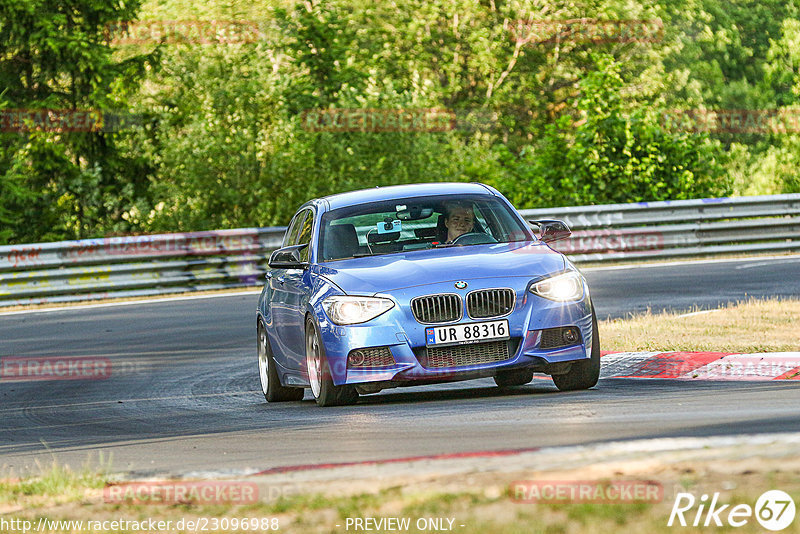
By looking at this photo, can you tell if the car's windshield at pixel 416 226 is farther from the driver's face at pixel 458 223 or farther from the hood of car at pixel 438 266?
the hood of car at pixel 438 266

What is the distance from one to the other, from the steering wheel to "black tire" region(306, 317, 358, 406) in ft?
4.33

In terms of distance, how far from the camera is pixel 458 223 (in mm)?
11023

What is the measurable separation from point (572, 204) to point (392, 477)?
78.2 ft

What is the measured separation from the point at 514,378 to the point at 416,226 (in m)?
1.36

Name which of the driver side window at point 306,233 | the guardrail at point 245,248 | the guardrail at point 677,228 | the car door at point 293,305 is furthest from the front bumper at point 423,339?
the guardrail at point 677,228

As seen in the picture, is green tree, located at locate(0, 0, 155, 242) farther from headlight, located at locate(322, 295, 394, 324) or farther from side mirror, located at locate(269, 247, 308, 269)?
headlight, located at locate(322, 295, 394, 324)

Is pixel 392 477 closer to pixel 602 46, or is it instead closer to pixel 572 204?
pixel 572 204

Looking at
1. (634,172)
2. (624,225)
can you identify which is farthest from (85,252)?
(634,172)

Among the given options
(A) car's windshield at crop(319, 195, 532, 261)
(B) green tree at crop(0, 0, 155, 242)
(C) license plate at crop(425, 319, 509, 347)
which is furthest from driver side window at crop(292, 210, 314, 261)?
(B) green tree at crop(0, 0, 155, 242)

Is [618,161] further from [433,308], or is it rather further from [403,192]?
[433,308]

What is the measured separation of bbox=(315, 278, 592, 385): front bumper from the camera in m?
9.65

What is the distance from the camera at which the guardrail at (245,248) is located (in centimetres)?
2375

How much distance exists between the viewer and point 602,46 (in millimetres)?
53062

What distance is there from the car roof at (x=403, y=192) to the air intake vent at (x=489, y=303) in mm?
1858
